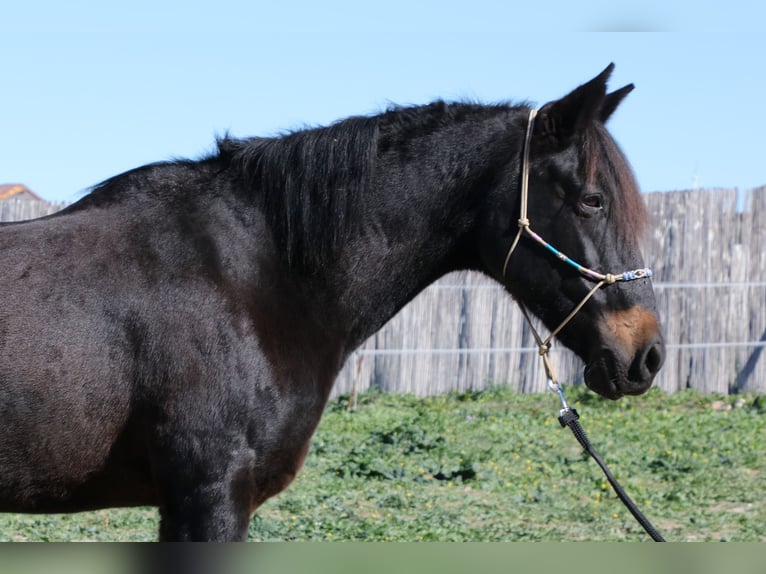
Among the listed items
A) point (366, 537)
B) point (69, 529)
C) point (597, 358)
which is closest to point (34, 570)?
point (597, 358)

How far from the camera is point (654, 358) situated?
3.07 m

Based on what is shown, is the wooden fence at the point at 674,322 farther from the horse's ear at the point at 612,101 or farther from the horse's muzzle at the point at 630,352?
the horse's muzzle at the point at 630,352

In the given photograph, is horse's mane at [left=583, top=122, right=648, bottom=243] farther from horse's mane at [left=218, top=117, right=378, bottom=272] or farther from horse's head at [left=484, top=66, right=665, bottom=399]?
horse's mane at [left=218, top=117, right=378, bottom=272]

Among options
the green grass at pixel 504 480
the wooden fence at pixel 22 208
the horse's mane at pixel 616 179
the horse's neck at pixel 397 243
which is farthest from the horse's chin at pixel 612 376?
the wooden fence at pixel 22 208

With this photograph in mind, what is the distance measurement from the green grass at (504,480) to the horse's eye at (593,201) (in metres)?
3.12

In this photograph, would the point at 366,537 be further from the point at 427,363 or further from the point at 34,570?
the point at 427,363

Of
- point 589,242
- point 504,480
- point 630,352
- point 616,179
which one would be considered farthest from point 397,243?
point 504,480

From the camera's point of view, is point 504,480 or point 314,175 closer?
point 314,175

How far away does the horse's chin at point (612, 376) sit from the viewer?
3064 mm

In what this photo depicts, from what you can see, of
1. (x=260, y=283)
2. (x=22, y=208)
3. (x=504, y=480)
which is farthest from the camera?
(x=22, y=208)

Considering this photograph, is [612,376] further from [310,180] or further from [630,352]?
[310,180]

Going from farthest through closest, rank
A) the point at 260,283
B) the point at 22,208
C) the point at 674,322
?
the point at 674,322 → the point at 22,208 → the point at 260,283

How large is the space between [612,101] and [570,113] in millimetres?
259

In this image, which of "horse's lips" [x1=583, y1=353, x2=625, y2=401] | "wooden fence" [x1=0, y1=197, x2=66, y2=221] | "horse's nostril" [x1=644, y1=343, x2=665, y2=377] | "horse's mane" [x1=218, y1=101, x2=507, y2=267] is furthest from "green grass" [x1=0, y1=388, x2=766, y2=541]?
"wooden fence" [x1=0, y1=197, x2=66, y2=221]
